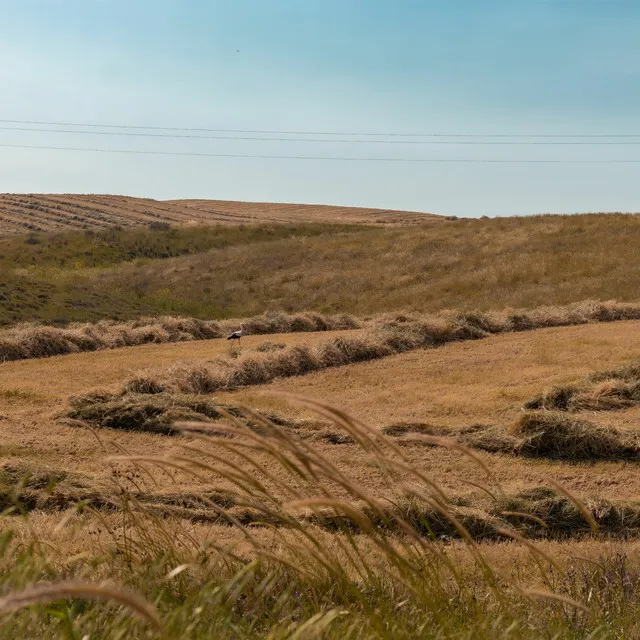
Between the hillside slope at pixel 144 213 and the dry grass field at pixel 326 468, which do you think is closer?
the dry grass field at pixel 326 468

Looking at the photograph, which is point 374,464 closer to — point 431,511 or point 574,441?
point 431,511

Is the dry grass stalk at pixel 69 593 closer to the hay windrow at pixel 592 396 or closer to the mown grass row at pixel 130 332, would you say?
the hay windrow at pixel 592 396

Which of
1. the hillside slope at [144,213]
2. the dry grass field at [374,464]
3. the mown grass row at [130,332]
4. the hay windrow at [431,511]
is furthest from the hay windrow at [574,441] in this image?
the hillside slope at [144,213]

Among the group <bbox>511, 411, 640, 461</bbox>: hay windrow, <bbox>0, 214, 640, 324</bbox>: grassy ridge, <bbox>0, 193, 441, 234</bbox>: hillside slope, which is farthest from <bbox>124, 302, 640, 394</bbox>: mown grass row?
<bbox>0, 193, 441, 234</bbox>: hillside slope

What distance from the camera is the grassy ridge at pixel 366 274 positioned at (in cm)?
2259

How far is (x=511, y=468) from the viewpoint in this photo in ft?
24.5

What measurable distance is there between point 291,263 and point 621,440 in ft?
93.3

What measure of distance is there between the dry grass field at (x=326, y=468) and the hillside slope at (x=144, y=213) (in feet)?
106

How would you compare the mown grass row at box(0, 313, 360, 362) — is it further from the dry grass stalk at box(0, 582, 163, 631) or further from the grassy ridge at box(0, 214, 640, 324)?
the dry grass stalk at box(0, 582, 163, 631)

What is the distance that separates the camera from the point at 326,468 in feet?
6.22

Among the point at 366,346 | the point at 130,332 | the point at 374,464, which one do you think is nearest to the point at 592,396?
the point at 366,346

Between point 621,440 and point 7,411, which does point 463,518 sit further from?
point 7,411

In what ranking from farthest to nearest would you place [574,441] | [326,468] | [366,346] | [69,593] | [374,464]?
[366,346]
[574,441]
[374,464]
[326,468]
[69,593]

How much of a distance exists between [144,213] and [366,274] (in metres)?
35.7
